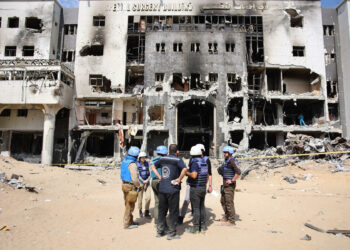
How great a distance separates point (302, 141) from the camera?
1505cm

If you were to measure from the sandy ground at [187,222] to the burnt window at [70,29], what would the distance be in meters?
25.3

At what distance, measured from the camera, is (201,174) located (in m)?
5.34

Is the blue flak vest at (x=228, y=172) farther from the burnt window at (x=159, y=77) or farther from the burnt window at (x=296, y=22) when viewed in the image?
the burnt window at (x=296, y=22)

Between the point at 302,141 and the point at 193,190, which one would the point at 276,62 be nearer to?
the point at 302,141

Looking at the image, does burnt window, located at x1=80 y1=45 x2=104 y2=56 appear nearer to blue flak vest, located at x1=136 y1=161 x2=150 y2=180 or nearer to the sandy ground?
the sandy ground

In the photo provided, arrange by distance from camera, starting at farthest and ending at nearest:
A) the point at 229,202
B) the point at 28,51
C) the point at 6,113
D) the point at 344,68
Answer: the point at 28,51 → the point at 6,113 → the point at 344,68 → the point at 229,202

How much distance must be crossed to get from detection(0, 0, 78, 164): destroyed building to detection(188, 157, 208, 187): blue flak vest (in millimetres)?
22277

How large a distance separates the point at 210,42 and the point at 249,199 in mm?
21239

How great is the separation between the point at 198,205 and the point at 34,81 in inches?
977

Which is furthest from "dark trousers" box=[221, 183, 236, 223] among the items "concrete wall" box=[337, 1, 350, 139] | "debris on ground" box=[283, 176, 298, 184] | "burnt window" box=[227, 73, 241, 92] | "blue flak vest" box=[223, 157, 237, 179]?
"concrete wall" box=[337, 1, 350, 139]

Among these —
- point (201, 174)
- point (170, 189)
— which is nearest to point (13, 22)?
point (170, 189)

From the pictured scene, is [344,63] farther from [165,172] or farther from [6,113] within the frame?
[6,113]

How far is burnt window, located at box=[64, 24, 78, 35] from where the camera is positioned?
29.8 m

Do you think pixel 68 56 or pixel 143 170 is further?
pixel 68 56
